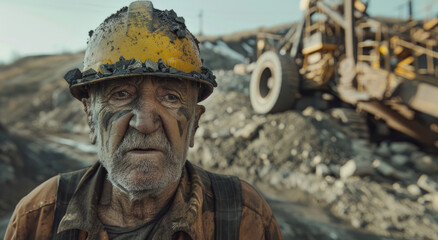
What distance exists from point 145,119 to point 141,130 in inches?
2.2

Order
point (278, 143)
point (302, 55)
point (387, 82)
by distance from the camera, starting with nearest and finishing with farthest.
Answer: point (387, 82), point (278, 143), point (302, 55)

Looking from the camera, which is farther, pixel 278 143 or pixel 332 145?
pixel 278 143

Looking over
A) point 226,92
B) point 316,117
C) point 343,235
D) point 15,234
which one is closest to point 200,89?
point 15,234

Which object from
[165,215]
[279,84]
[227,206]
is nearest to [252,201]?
[227,206]

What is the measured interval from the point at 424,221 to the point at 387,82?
2.50 metres

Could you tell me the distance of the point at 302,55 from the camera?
8602 millimetres

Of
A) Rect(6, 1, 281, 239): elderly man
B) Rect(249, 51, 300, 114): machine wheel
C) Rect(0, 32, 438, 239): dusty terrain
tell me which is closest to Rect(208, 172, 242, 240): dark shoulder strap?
Rect(6, 1, 281, 239): elderly man

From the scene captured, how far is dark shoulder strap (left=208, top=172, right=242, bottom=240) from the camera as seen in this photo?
1.57 metres

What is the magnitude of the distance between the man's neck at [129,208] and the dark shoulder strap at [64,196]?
17 centimetres

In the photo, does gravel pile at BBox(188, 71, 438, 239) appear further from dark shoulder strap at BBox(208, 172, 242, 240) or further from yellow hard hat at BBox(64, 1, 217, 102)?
yellow hard hat at BBox(64, 1, 217, 102)

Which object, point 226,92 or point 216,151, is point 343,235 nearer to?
point 216,151

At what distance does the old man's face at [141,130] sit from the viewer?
1.46 meters

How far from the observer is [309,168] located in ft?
20.1

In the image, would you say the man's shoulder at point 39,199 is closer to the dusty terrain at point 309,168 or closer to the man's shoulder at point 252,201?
the man's shoulder at point 252,201
